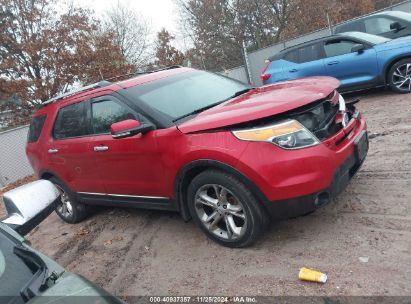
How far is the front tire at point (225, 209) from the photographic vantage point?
3.34 m

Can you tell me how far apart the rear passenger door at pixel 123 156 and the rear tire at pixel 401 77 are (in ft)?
19.9

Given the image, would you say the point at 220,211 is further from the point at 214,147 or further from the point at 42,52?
the point at 42,52

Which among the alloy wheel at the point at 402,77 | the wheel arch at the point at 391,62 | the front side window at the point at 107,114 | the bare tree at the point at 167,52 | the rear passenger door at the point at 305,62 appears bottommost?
the alloy wheel at the point at 402,77

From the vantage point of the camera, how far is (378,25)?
10078 millimetres

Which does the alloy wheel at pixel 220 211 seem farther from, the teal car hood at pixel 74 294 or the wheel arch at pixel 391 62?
the wheel arch at pixel 391 62

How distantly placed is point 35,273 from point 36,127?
470 cm

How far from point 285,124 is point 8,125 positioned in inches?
566

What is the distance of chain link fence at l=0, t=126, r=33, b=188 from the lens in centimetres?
1141

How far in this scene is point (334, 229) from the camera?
3600 mm

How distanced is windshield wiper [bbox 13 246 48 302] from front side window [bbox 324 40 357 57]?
8.29 meters

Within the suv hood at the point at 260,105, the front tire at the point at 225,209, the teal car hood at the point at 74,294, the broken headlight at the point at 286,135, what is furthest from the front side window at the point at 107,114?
the teal car hood at the point at 74,294

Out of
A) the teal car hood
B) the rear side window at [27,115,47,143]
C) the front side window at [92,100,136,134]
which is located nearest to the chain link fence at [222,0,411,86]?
the rear side window at [27,115,47,143]

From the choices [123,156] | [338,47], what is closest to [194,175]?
[123,156]

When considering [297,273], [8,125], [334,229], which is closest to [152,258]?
[297,273]
